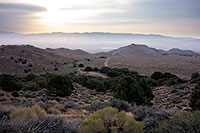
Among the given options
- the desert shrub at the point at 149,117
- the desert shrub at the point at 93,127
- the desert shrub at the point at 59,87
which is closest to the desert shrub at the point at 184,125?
the desert shrub at the point at 149,117

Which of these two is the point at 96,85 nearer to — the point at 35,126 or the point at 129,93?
the point at 129,93

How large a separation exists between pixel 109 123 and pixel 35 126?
79.2 inches

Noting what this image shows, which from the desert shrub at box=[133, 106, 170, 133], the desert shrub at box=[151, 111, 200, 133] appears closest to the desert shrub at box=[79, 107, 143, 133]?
the desert shrub at box=[151, 111, 200, 133]

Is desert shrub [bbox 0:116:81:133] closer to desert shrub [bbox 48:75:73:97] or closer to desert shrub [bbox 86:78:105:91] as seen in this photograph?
desert shrub [bbox 48:75:73:97]

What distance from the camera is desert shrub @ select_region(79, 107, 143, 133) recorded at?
439 cm

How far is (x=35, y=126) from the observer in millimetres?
4387

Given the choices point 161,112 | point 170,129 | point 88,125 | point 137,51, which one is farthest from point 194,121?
point 137,51

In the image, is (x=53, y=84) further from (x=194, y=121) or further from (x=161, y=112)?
(x=194, y=121)

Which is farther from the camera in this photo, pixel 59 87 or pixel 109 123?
pixel 59 87

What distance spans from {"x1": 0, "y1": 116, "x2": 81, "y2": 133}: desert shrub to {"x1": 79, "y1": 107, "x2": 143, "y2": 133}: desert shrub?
1.76 feet

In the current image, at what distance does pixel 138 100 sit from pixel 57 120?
8.63 m

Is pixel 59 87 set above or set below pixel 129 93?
below

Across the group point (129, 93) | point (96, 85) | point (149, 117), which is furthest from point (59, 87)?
point (149, 117)

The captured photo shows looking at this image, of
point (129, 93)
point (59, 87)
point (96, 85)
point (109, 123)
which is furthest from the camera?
point (96, 85)
